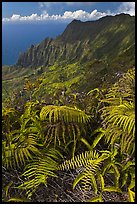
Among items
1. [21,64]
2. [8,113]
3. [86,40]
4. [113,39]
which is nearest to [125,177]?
[8,113]

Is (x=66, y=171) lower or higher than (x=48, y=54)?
lower

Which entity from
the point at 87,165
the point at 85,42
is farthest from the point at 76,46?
the point at 87,165

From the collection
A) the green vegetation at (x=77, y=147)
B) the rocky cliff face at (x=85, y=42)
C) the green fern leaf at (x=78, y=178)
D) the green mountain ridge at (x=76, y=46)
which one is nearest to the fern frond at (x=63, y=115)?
the green vegetation at (x=77, y=147)

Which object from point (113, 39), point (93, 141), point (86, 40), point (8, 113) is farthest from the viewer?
point (86, 40)

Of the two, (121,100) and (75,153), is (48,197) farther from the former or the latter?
(121,100)

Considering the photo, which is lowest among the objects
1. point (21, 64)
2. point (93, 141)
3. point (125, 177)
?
point (125, 177)

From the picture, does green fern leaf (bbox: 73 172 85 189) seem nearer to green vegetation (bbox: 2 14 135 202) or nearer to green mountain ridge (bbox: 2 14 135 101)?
green vegetation (bbox: 2 14 135 202)

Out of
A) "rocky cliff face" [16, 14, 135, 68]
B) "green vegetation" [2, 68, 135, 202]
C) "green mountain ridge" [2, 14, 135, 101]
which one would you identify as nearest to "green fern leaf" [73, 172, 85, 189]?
"green vegetation" [2, 68, 135, 202]

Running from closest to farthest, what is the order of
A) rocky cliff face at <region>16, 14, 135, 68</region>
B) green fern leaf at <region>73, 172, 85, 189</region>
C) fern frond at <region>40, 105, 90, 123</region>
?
1. green fern leaf at <region>73, 172, 85, 189</region>
2. fern frond at <region>40, 105, 90, 123</region>
3. rocky cliff face at <region>16, 14, 135, 68</region>
